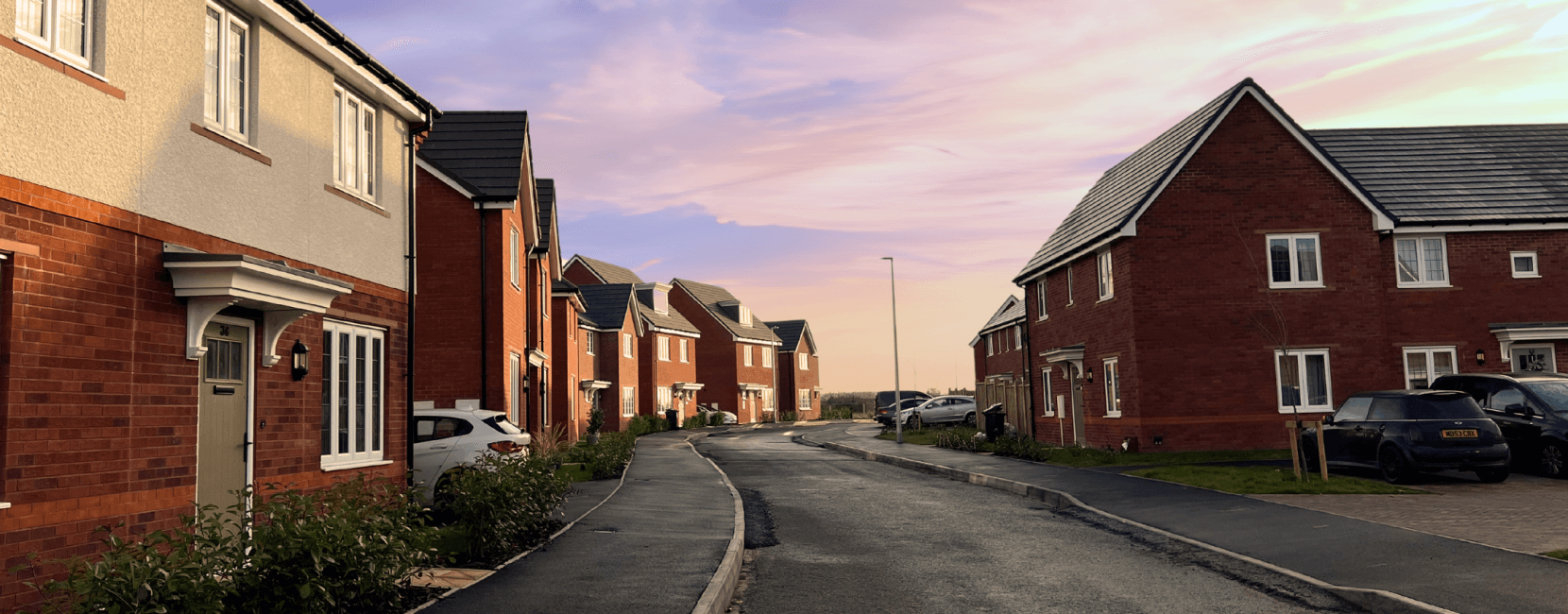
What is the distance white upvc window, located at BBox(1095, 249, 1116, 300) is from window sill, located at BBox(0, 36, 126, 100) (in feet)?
72.9

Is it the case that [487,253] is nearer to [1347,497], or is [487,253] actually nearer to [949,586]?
[949,586]

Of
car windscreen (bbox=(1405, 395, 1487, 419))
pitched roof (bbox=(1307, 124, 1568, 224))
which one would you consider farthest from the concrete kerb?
pitched roof (bbox=(1307, 124, 1568, 224))

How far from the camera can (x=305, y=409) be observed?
1080cm

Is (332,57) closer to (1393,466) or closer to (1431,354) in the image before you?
(1393,466)

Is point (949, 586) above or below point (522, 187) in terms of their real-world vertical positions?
below

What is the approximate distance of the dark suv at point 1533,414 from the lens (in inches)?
669

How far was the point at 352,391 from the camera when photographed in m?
12.0

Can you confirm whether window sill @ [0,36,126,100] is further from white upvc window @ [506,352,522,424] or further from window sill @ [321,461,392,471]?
white upvc window @ [506,352,522,424]

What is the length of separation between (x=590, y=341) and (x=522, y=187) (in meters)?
26.3

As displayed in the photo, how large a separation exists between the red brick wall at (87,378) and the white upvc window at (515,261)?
1370 cm

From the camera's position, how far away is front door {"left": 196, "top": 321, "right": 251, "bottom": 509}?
9.04 meters

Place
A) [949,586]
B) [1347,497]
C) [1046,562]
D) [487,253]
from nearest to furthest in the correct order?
[949,586] → [1046,562] → [1347,497] → [487,253]

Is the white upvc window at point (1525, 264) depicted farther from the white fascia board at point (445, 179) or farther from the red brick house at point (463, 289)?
the white fascia board at point (445, 179)

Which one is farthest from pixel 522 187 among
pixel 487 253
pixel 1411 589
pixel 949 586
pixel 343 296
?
pixel 1411 589
